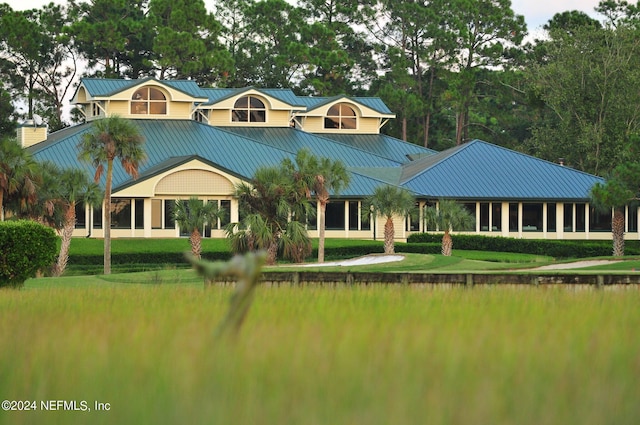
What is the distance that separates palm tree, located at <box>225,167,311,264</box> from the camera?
139 ft

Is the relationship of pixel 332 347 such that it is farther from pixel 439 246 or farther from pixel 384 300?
pixel 439 246

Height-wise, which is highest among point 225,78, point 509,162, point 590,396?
point 225,78

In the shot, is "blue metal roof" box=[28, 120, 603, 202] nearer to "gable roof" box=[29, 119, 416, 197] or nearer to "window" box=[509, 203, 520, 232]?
"gable roof" box=[29, 119, 416, 197]

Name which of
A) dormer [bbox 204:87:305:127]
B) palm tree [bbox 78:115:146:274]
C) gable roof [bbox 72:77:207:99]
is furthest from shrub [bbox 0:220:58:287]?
dormer [bbox 204:87:305:127]

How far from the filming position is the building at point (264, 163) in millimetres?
53438

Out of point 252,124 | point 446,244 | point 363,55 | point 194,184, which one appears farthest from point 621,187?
point 363,55

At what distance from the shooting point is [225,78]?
87188mm

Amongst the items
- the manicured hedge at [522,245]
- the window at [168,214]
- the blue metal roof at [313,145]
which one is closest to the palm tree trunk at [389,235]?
the manicured hedge at [522,245]

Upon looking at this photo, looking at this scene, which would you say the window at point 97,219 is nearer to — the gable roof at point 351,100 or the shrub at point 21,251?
the gable roof at point 351,100

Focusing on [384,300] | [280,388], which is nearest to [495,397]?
[280,388]

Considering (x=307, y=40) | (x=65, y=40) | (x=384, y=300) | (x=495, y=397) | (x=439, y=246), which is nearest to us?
(x=495, y=397)

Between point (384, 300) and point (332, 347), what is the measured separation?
5.76m

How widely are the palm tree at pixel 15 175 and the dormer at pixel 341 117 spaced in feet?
93.4

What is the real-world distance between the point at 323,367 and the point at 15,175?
33775 millimetres
